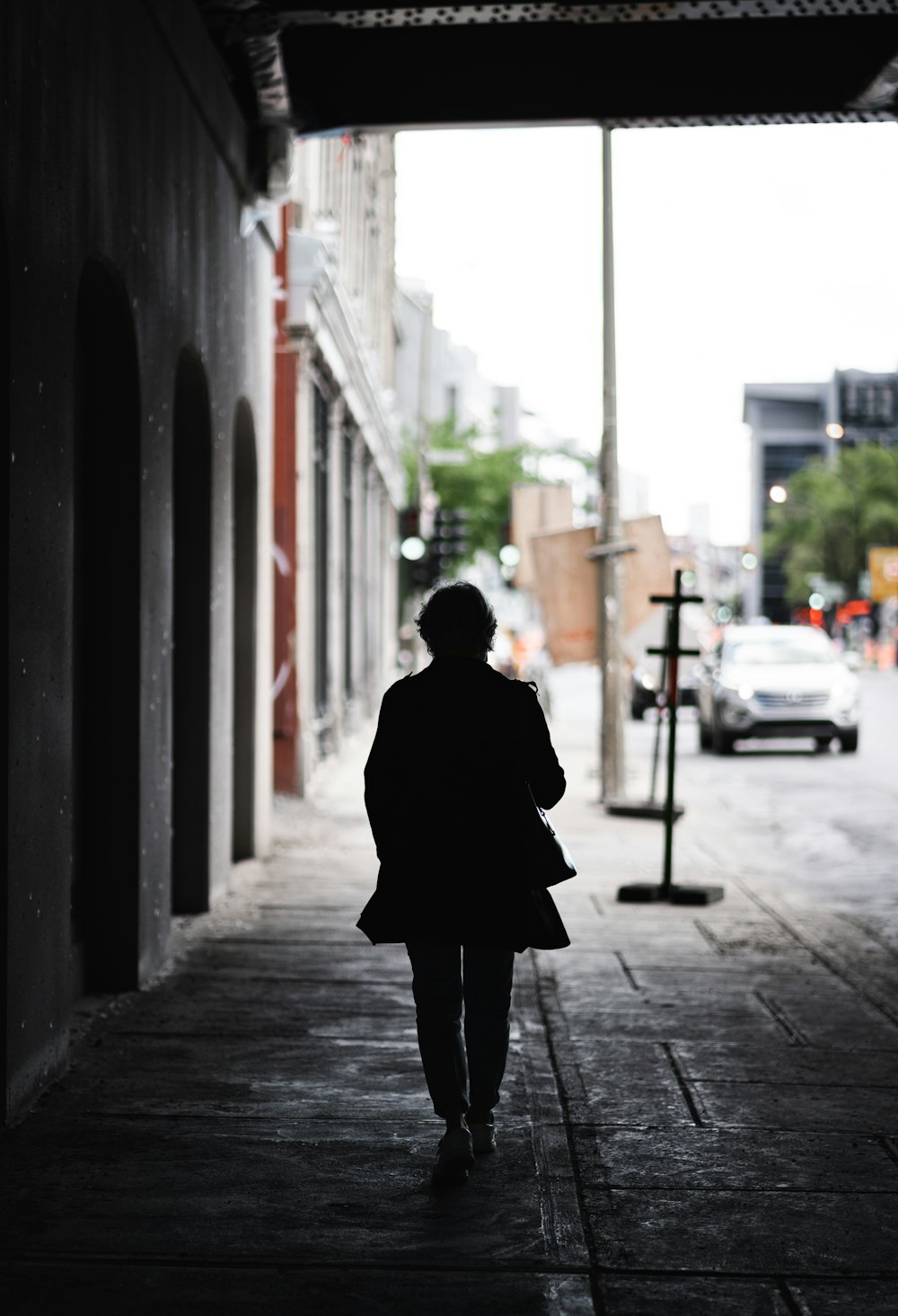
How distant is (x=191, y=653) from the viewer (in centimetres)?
929

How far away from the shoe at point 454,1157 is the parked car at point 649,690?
24585mm

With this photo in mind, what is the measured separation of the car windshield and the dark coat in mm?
19521

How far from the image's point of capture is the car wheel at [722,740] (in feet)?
76.4

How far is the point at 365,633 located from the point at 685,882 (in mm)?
17015

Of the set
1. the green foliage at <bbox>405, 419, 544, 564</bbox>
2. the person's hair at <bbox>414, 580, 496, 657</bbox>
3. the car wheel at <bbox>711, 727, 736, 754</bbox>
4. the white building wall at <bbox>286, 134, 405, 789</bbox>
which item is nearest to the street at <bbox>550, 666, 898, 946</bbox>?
the car wheel at <bbox>711, 727, 736, 754</bbox>

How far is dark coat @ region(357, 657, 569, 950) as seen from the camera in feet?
15.7

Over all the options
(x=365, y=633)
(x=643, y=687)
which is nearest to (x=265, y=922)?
(x=365, y=633)

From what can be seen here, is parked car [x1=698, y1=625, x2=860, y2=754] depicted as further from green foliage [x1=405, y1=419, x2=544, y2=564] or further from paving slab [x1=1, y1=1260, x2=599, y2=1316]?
green foliage [x1=405, y1=419, x2=544, y2=564]

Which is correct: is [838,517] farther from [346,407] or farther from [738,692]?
[346,407]

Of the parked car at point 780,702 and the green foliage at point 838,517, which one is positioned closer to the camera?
the parked car at point 780,702

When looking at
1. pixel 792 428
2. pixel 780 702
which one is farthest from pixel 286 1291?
pixel 792 428

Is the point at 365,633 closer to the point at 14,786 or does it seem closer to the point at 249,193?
the point at 249,193

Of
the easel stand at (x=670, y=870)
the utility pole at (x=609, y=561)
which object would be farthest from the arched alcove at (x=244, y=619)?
the utility pole at (x=609, y=561)

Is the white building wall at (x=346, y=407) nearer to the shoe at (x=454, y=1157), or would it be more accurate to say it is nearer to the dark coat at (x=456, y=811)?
the dark coat at (x=456, y=811)
